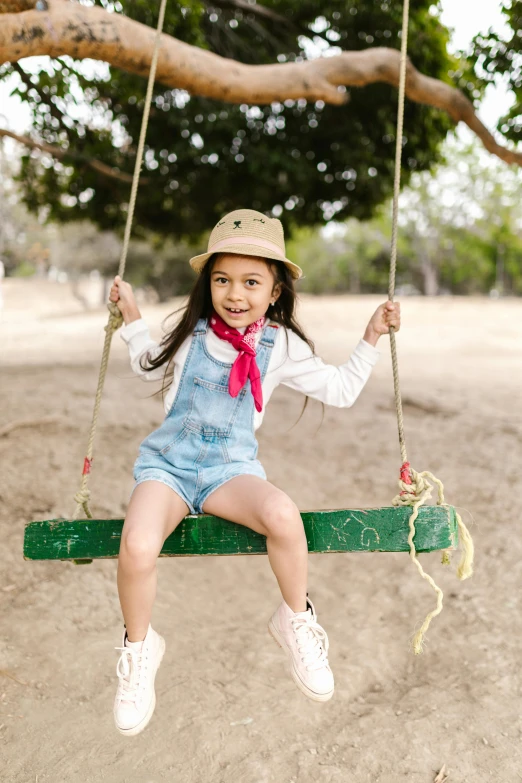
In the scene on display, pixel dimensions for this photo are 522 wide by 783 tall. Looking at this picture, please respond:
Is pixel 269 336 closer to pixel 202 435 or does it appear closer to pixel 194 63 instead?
pixel 202 435

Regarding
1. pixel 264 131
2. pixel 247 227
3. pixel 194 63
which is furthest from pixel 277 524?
pixel 264 131

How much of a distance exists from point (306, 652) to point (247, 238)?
138 cm

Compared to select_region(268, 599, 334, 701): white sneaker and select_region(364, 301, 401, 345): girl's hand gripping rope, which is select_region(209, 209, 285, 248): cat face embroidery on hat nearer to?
select_region(364, 301, 401, 345): girl's hand gripping rope

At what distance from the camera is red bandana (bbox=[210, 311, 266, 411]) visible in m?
2.48

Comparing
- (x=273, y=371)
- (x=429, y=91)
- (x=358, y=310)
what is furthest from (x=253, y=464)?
(x=358, y=310)

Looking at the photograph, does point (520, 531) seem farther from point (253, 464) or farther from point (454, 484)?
point (253, 464)

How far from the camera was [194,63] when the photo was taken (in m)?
4.05

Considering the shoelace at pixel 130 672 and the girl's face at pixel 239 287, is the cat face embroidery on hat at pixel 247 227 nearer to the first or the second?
the girl's face at pixel 239 287

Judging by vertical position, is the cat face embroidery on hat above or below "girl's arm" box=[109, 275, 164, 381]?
above

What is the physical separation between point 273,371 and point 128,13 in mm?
3972

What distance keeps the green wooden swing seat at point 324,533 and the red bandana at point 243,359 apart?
473mm

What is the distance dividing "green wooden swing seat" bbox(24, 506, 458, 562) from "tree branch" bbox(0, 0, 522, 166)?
7.64ft

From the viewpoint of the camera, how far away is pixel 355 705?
280 cm

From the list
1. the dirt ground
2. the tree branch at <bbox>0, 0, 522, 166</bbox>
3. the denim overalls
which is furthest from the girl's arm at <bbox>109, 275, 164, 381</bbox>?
the tree branch at <bbox>0, 0, 522, 166</bbox>
